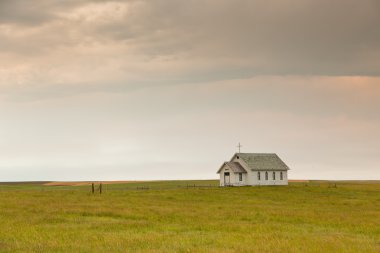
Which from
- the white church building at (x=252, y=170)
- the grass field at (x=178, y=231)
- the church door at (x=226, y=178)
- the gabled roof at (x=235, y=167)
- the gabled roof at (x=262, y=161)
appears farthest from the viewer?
the gabled roof at (x=262, y=161)

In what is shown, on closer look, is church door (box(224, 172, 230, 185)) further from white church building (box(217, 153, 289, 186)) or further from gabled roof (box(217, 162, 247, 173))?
gabled roof (box(217, 162, 247, 173))

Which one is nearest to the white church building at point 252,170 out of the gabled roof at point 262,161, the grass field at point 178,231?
the gabled roof at point 262,161

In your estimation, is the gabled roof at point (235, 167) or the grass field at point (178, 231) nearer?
the grass field at point (178, 231)

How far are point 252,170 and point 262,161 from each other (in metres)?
4.23

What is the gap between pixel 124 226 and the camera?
30797 millimetres

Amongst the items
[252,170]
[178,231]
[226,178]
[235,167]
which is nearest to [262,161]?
[252,170]

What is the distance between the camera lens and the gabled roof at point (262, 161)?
95.5m

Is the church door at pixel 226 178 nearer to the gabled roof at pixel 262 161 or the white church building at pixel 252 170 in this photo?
the white church building at pixel 252 170

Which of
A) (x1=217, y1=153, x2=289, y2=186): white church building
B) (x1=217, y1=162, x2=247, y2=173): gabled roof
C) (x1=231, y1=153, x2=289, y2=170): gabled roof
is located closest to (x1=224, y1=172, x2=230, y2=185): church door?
(x1=217, y1=153, x2=289, y2=186): white church building

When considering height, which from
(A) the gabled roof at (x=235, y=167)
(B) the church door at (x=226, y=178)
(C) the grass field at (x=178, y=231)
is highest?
(A) the gabled roof at (x=235, y=167)

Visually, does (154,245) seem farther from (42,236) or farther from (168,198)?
(168,198)

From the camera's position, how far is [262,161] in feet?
320

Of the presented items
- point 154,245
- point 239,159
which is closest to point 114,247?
point 154,245

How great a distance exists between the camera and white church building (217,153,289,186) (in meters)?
94.2
